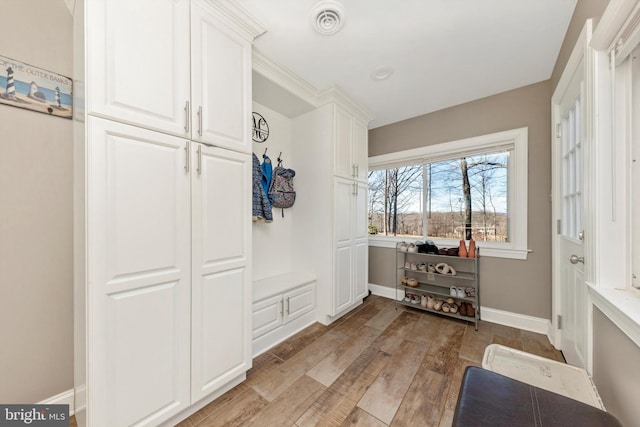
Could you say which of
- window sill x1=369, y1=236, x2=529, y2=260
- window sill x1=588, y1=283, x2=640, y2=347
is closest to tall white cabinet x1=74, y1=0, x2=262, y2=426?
window sill x1=588, y1=283, x2=640, y2=347

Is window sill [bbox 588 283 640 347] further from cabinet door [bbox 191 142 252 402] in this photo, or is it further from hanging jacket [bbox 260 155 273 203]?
hanging jacket [bbox 260 155 273 203]

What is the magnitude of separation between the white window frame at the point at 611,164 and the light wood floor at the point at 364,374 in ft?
3.46

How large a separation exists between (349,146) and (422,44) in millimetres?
1097

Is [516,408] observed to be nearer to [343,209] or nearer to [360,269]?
[343,209]

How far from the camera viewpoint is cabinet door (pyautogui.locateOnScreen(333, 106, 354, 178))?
2.40 metres

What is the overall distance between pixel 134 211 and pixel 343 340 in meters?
1.90

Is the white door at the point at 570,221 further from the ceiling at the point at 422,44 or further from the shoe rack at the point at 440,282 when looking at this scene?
the shoe rack at the point at 440,282

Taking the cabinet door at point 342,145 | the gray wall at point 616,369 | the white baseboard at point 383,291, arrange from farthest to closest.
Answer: the white baseboard at point 383,291 → the cabinet door at point 342,145 → the gray wall at point 616,369

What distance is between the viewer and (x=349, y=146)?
8.54 ft

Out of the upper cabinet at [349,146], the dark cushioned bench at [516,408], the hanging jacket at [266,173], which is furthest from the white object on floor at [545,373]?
the hanging jacket at [266,173]

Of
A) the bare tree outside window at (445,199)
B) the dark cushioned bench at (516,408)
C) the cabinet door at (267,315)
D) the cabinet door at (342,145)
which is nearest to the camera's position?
the dark cushioned bench at (516,408)

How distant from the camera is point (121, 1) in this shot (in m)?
1.07

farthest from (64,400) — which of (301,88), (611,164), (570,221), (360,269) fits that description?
(570,221)

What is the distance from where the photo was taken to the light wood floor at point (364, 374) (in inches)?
51.8
